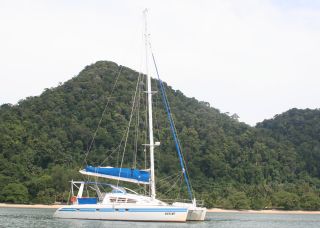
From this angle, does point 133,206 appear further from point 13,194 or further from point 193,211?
point 13,194

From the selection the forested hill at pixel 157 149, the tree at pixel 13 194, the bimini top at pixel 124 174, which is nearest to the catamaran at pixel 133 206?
the bimini top at pixel 124 174

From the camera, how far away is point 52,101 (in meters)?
95.9

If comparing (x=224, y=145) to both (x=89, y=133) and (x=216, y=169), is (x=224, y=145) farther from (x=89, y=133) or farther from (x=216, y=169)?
(x=89, y=133)

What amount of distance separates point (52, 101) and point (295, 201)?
43.1 metres

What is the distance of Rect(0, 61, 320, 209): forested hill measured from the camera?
74.2 m

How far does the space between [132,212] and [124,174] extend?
2892mm

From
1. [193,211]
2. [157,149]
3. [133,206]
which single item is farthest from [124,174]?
[157,149]

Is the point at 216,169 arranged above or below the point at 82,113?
below

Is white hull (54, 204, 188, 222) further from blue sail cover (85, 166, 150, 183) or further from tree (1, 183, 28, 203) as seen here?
tree (1, 183, 28, 203)

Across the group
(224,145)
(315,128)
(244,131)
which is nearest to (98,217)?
(224,145)

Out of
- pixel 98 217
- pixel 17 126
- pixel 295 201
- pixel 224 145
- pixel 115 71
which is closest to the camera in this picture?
pixel 98 217

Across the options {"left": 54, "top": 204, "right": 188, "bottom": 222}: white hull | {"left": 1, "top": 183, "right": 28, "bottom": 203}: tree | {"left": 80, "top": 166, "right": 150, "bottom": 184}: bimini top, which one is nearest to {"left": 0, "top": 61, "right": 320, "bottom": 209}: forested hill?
{"left": 1, "top": 183, "right": 28, "bottom": 203}: tree

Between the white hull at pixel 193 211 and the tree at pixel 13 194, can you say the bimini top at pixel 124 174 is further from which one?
the tree at pixel 13 194

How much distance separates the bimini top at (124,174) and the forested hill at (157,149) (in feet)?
A: 84.8
